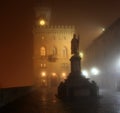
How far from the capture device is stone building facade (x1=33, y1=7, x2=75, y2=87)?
7906cm

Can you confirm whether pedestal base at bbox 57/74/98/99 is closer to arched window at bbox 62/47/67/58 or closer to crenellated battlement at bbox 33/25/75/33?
arched window at bbox 62/47/67/58

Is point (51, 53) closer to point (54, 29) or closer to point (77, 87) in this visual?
point (54, 29)

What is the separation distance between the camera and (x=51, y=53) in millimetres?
80000

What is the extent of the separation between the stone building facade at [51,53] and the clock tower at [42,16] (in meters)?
4.26

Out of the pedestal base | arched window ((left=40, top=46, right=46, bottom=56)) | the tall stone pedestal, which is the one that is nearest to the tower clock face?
arched window ((left=40, top=46, right=46, bottom=56))

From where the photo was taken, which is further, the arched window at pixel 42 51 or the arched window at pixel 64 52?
the arched window at pixel 64 52

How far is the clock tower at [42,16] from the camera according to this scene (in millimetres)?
86088

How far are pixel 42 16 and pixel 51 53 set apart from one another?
13896 mm

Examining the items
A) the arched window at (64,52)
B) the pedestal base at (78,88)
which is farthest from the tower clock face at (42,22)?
the pedestal base at (78,88)

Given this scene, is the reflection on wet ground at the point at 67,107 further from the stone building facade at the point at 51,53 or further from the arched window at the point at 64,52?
the arched window at the point at 64,52

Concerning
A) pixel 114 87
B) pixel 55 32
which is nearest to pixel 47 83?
pixel 55 32

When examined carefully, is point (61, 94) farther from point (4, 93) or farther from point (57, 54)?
point (57, 54)

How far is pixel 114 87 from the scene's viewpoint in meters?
57.7

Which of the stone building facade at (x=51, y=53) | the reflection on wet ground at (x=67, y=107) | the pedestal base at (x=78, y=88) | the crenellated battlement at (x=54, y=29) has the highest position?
the crenellated battlement at (x=54, y=29)
